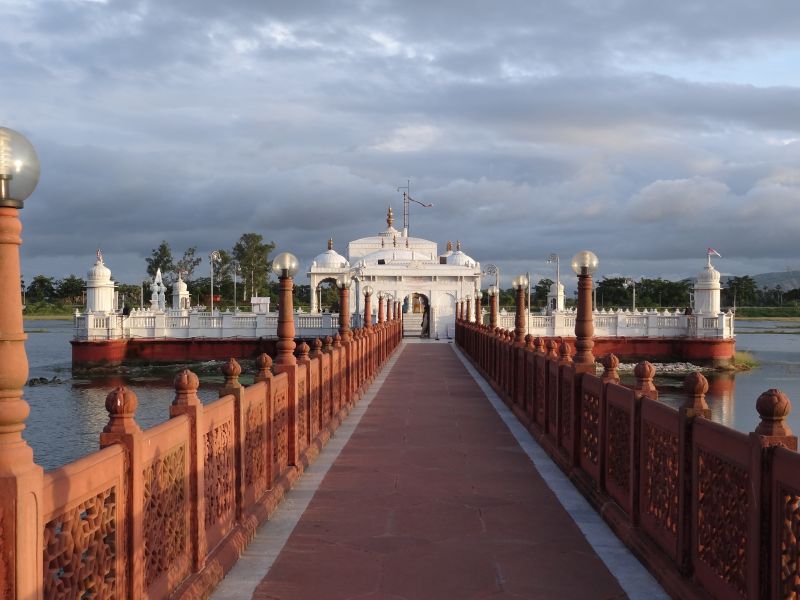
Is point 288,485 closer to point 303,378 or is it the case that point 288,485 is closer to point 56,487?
point 303,378

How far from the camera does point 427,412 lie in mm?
14297

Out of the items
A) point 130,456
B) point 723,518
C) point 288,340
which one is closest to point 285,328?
point 288,340

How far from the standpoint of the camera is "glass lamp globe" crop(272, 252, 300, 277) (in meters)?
11.1

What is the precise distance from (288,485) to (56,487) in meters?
5.09

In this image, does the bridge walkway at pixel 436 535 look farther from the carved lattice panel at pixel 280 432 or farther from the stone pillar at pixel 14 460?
the stone pillar at pixel 14 460

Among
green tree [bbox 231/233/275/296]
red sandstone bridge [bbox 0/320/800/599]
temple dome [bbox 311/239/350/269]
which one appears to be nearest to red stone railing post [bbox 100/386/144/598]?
red sandstone bridge [bbox 0/320/800/599]

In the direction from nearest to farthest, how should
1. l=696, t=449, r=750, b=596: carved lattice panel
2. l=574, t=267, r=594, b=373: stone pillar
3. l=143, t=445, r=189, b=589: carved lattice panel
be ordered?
l=696, t=449, r=750, b=596: carved lattice panel, l=143, t=445, r=189, b=589: carved lattice panel, l=574, t=267, r=594, b=373: stone pillar

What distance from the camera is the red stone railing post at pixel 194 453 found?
494 centimetres

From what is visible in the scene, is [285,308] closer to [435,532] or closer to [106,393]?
[435,532]

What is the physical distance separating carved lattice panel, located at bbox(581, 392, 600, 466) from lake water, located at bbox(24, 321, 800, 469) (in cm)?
1543

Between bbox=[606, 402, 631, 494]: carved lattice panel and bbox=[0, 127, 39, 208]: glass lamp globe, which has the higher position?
bbox=[0, 127, 39, 208]: glass lamp globe

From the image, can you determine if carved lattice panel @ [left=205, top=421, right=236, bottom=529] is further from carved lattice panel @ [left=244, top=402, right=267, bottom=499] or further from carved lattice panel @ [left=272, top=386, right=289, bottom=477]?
carved lattice panel @ [left=272, top=386, right=289, bottom=477]

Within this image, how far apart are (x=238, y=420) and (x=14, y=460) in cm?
Result: 322

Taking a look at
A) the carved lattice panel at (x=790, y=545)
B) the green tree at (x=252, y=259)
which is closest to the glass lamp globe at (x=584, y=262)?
the carved lattice panel at (x=790, y=545)
